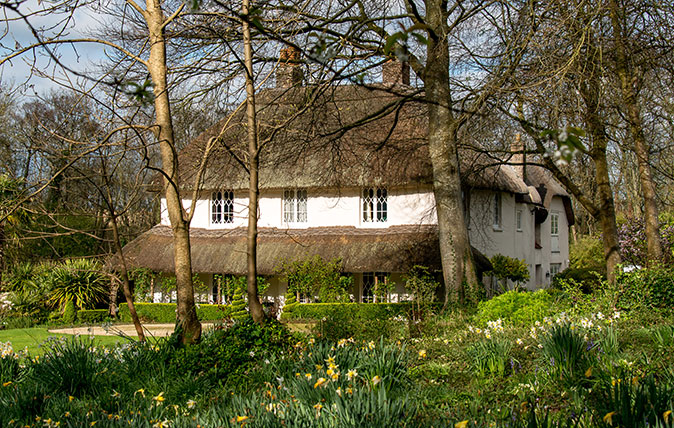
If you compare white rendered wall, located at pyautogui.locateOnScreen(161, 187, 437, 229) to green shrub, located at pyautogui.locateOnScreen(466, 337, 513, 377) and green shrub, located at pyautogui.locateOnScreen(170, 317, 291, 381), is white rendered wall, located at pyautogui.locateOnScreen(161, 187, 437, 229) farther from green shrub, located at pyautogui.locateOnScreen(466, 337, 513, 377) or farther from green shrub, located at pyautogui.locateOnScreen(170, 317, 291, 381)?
green shrub, located at pyautogui.locateOnScreen(466, 337, 513, 377)

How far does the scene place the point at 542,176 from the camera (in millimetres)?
35031

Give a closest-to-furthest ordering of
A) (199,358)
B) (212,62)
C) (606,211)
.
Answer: (199,358)
(212,62)
(606,211)

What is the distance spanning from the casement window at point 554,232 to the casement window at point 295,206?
16505 mm

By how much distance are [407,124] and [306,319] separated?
7681 mm

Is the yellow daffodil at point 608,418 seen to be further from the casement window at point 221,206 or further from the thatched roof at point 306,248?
the casement window at point 221,206

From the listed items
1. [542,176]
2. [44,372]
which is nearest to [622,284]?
[44,372]

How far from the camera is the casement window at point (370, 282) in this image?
22.7 meters

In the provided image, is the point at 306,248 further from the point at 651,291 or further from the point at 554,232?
the point at 554,232

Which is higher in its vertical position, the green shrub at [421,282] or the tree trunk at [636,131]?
the tree trunk at [636,131]

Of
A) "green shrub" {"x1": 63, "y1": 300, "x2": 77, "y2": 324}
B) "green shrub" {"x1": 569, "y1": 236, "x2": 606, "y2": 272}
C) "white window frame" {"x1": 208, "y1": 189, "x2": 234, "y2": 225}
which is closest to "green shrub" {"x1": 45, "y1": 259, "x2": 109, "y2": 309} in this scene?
"green shrub" {"x1": 63, "y1": 300, "x2": 77, "y2": 324}

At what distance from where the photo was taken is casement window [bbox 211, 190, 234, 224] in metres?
25.2

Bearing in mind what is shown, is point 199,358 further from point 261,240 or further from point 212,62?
point 261,240

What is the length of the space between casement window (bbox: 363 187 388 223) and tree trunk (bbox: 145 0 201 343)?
15.0m

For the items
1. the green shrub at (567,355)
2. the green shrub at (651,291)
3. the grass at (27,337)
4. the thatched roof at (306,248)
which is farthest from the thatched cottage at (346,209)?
the green shrub at (567,355)
